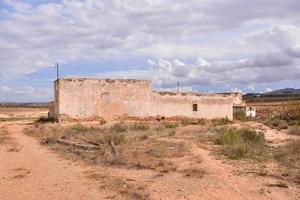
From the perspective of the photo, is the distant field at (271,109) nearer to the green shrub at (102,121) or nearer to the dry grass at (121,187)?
the green shrub at (102,121)

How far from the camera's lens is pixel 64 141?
74.4 feet

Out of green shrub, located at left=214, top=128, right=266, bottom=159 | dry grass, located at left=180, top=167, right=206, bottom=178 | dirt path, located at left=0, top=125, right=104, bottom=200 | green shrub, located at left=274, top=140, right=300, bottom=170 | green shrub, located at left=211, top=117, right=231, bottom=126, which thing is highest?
green shrub, located at left=211, top=117, right=231, bottom=126

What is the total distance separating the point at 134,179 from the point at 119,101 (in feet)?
80.4

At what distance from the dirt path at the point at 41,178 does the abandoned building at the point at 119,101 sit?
15.8 meters

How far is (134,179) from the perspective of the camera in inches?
496

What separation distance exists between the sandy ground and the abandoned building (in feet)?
62.5

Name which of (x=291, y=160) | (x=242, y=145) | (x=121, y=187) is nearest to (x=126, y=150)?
(x=242, y=145)

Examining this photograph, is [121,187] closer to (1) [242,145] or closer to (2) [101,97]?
(1) [242,145]

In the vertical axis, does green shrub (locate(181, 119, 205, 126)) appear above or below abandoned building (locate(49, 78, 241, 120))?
below

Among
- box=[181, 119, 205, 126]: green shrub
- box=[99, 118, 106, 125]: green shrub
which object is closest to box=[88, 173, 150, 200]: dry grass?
box=[99, 118, 106, 125]: green shrub

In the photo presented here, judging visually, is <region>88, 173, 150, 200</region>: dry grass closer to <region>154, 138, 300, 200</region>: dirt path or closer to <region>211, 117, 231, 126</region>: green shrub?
<region>154, 138, 300, 200</region>: dirt path

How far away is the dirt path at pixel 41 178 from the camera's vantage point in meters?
11.2

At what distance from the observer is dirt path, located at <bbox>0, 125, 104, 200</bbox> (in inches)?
439

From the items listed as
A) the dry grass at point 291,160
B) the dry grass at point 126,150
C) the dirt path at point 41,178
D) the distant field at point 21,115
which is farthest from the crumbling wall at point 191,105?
the distant field at point 21,115
